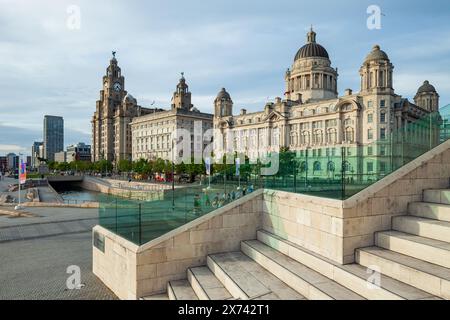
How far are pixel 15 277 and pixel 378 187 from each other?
532 inches

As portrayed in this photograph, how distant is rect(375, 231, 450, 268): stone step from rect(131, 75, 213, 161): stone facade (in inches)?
3859

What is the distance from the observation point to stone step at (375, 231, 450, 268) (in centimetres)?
645

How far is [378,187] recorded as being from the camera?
8.48 meters

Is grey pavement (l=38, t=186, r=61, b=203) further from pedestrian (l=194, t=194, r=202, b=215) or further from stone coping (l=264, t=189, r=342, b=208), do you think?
stone coping (l=264, t=189, r=342, b=208)

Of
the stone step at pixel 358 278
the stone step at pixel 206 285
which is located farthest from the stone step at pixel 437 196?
the stone step at pixel 206 285

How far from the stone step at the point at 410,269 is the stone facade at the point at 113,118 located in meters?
139

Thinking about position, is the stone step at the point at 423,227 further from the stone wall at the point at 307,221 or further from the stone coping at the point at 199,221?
the stone coping at the point at 199,221

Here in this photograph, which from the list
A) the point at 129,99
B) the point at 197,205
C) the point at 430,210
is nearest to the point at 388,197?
the point at 430,210

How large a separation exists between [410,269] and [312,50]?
102864 millimetres

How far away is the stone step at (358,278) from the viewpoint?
19.4 feet

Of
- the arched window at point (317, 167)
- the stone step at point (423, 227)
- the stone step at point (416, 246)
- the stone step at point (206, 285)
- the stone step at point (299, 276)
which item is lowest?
the stone step at point (206, 285)

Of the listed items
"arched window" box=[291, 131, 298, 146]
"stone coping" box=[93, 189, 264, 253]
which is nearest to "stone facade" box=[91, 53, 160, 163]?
"arched window" box=[291, 131, 298, 146]
